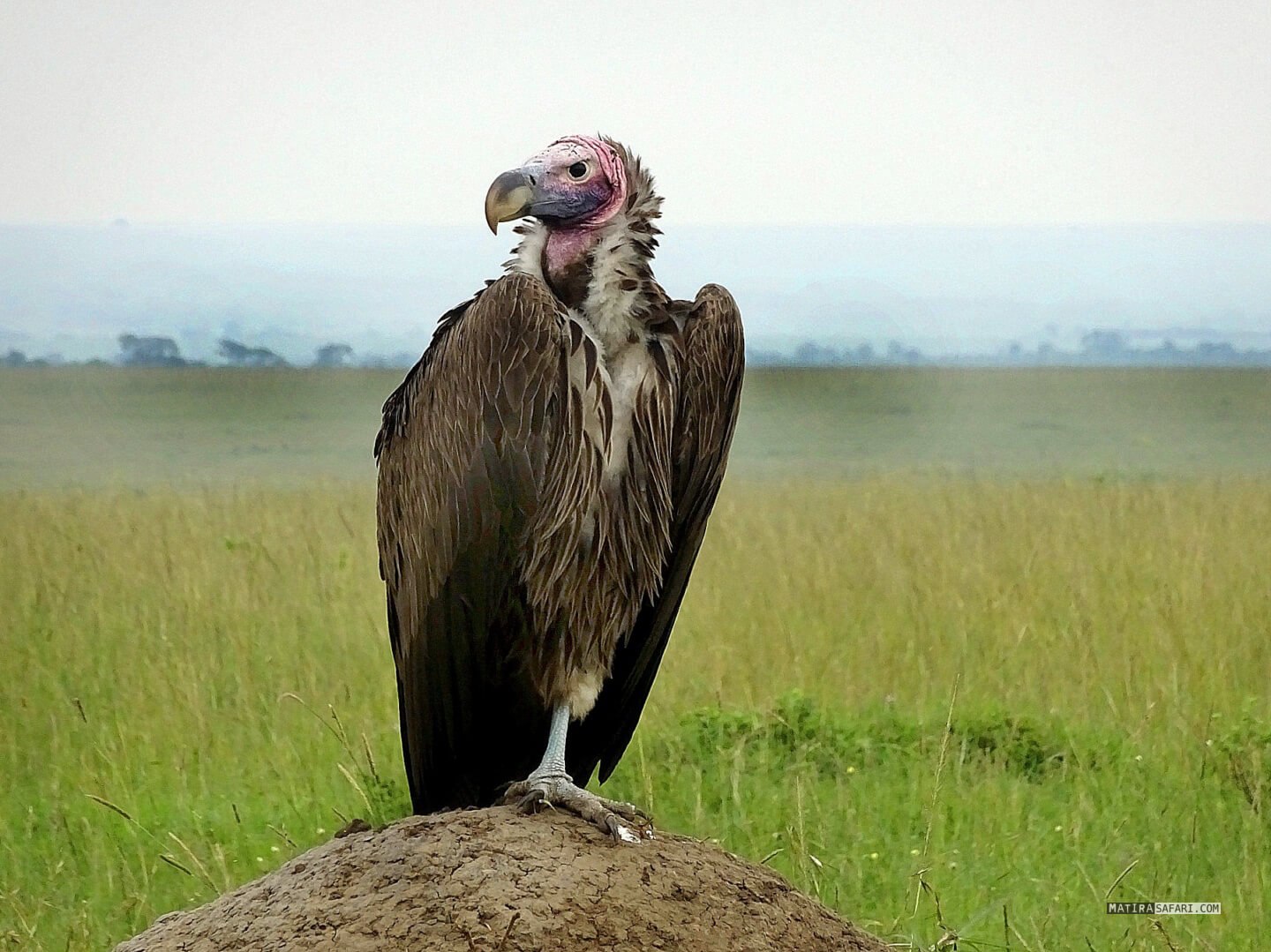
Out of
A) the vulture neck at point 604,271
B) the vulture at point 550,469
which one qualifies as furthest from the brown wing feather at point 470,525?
the vulture neck at point 604,271

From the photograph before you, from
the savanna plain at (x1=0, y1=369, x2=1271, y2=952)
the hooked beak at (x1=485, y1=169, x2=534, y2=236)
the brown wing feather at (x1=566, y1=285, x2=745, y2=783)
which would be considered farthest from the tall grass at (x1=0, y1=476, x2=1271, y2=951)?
the hooked beak at (x1=485, y1=169, x2=534, y2=236)

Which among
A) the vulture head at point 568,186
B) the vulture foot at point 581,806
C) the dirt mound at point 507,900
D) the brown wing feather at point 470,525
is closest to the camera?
the dirt mound at point 507,900

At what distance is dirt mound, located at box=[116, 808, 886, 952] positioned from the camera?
2.55m

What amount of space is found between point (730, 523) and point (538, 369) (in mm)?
5378

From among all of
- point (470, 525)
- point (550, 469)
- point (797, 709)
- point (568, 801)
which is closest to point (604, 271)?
point (550, 469)

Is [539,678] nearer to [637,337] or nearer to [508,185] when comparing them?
[637,337]

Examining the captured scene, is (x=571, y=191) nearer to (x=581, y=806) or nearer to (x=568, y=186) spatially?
(x=568, y=186)

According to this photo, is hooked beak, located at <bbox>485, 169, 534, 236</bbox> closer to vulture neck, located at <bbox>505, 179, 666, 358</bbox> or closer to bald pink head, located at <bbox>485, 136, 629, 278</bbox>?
bald pink head, located at <bbox>485, 136, 629, 278</bbox>

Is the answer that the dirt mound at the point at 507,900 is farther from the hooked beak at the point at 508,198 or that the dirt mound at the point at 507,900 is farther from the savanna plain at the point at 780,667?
the hooked beak at the point at 508,198

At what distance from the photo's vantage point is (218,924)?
2736 millimetres

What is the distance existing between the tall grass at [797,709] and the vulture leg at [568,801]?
131 centimetres

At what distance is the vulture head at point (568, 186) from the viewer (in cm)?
308

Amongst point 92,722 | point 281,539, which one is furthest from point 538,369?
point 281,539

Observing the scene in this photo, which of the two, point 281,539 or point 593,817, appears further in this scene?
point 281,539
